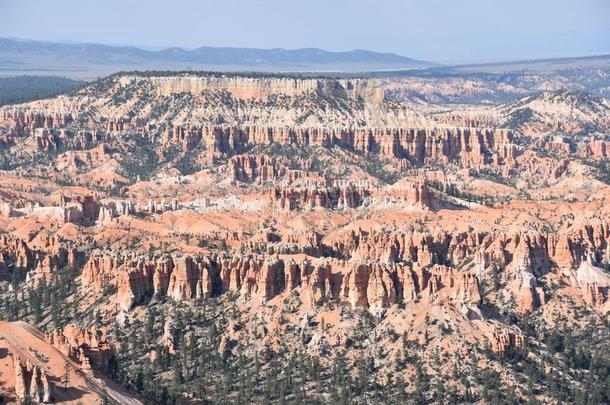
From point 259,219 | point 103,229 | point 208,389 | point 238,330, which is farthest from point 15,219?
point 208,389

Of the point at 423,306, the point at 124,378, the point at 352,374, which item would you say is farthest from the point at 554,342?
the point at 124,378

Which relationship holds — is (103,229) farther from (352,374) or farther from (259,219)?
(352,374)

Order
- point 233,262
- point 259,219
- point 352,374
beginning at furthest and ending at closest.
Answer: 1. point 259,219
2. point 233,262
3. point 352,374

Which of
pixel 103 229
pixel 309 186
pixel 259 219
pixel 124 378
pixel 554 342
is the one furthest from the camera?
pixel 309 186

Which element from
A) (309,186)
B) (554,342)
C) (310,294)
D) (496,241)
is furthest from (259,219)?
(554,342)

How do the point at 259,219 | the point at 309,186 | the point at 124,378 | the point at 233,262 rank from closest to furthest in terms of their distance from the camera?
the point at 124,378 → the point at 233,262 → the point at 259,219 → the point at 309,186

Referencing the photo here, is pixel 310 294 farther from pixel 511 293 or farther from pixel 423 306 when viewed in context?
pixel 511 293

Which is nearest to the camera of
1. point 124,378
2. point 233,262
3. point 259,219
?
point 124,378

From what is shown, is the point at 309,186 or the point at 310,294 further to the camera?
the point at 309,186

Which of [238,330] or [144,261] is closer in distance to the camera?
[238,330]
